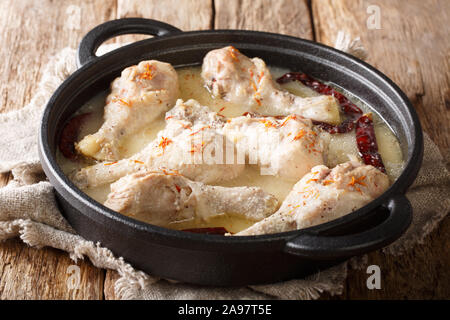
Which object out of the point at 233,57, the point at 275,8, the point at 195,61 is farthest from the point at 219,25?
the point at 233,57

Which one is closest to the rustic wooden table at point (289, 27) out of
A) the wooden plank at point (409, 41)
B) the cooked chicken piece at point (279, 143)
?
the wooden plank at point (409, 41)

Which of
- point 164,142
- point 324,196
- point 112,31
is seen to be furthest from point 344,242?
point 112,31

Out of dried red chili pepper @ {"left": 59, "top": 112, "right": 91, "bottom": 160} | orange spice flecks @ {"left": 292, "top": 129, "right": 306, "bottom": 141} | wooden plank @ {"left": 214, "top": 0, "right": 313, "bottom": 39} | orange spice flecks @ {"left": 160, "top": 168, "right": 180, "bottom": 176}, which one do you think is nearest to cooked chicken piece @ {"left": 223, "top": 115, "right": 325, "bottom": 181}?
orange spice flecks @ {"left": 292, "top": 129, "right": 306, "bottom": 141}

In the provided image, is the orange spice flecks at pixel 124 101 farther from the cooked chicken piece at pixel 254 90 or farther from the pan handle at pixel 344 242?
the pan handle at pixel 344 242

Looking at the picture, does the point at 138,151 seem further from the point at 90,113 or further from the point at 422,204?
the point at 422,204

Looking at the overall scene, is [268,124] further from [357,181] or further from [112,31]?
[112,31]
